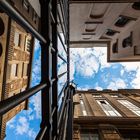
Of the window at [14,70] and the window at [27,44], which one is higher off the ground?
the window at [27,44]

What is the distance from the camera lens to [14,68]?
1506 inches

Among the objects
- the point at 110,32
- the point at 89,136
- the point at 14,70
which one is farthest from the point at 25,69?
the point at 89,136

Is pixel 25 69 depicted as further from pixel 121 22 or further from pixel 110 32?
pixel 121 22

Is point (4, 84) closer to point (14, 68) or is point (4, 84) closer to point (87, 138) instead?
point (14, 68)

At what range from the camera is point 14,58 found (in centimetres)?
3753

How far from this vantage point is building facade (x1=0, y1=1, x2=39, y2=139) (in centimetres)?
2764

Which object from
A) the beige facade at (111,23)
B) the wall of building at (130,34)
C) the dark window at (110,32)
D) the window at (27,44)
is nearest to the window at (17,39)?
the window at (27,44)

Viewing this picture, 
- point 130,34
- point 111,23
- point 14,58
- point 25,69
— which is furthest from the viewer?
point 25,69

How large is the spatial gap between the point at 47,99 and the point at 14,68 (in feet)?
123

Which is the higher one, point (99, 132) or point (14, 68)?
point (14, 68)

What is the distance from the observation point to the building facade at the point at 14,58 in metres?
27.6

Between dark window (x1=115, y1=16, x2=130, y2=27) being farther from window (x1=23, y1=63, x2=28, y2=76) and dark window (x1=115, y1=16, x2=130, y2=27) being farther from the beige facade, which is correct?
window (x1=23, y1=63, x2=28, y2=76)

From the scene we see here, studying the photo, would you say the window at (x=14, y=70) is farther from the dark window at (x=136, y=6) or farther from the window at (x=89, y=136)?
the window at (x=89, y=136)

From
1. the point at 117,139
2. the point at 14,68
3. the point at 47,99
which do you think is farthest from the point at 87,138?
the point at 14,68
